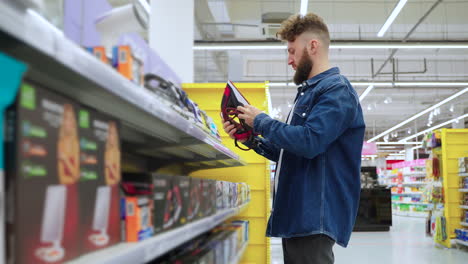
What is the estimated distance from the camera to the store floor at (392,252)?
21.0ft

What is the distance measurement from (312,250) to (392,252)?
5.97m

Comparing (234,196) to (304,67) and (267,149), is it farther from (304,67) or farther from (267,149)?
(304,67)

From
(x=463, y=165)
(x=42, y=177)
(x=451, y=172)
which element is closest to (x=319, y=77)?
(x=42, y=177)

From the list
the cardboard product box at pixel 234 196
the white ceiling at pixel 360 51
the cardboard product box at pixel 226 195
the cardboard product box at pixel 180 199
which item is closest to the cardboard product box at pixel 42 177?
the cardboard product box at pixel 180 199

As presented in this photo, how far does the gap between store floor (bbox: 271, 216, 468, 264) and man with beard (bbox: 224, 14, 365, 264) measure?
4380 mm

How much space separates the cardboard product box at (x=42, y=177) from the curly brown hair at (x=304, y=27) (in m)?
1.57

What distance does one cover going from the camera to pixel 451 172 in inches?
322

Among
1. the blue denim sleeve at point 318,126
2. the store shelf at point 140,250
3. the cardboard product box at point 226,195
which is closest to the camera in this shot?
the store shelf at point 140,250

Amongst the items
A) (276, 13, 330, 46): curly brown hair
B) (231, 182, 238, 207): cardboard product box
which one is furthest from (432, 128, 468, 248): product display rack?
(276, 13, 330, 46): curly brown hair

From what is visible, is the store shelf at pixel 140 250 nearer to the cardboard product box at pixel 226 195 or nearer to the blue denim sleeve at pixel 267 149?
the cardboard product box at pixel 226 195

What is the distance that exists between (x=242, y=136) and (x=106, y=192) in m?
1.46

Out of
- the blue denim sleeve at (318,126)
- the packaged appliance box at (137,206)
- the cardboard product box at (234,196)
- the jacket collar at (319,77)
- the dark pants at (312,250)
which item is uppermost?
the jacket collar at (319,77)

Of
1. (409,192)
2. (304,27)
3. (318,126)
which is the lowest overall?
(409,192)

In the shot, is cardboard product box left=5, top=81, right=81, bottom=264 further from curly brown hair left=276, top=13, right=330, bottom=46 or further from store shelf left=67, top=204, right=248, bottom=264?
curly brown hair left=276, top=13, right=330, bottom=46
